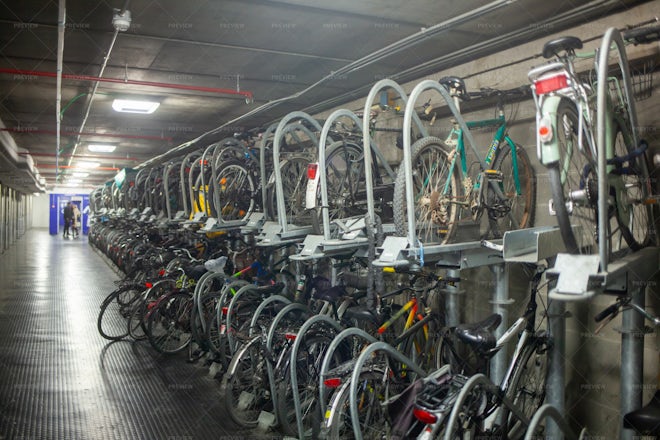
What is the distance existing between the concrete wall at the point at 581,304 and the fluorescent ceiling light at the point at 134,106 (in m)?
4.16

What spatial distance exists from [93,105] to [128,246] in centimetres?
287

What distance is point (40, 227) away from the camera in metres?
33.8

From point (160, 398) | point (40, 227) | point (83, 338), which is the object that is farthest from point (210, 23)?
point (40, 227)

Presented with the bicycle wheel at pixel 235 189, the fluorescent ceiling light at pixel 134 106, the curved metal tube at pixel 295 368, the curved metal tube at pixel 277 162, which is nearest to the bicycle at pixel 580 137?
the curved metal tube at pixel 295 368

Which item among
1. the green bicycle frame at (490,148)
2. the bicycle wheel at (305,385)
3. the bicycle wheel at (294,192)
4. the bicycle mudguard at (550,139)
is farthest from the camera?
the bicycle wheel at (294,192)

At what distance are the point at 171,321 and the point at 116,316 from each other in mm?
1878

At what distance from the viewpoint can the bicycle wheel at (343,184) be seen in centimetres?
398

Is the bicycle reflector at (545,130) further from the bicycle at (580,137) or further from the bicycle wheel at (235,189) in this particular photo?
the bicycle wheel at (235,189)

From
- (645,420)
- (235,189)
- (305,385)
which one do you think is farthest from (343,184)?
(645,420)

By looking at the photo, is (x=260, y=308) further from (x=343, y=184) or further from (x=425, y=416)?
(x=425, y=416)

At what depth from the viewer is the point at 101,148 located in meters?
11.9

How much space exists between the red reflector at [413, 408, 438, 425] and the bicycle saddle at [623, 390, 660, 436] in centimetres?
83

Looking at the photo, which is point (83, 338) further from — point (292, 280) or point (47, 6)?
point (47, 6)

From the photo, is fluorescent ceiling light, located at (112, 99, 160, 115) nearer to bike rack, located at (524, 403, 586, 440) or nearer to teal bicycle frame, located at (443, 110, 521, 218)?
teal bicycle frame, located at (443, 110, 521, 218)
